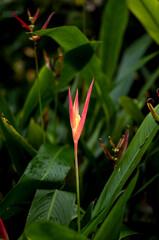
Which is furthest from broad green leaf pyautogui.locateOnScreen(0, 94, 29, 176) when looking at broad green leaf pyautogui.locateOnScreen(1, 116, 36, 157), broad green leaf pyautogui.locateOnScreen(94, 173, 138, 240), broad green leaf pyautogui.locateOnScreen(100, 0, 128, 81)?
broad green leaf pyautogui.locateOnScreen(100, 0, 128, 81)

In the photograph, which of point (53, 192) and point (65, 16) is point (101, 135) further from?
point (65, 16)

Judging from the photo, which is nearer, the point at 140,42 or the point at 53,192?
the point at 53,192

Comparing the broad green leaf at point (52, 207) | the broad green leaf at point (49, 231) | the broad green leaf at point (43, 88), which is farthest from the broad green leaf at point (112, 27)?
the broad green leaf at point (49, 231)

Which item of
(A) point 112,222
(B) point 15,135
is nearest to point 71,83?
(B) point 15,135

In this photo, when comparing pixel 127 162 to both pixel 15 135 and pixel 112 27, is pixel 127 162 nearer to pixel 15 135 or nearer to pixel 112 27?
pixel 15 135

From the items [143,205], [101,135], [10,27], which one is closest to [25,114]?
[101,135]

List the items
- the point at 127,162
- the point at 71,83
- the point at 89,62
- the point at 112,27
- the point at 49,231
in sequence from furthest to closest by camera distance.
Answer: the point at 71,83, the point at 112,27, the point at 89,62, the point at 127,162, the point at 49,231
